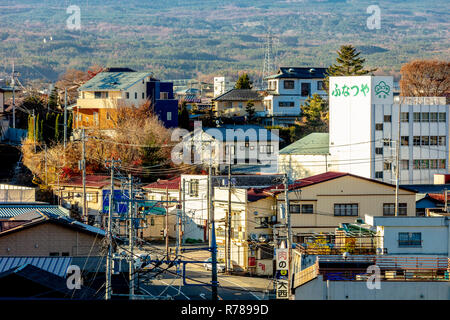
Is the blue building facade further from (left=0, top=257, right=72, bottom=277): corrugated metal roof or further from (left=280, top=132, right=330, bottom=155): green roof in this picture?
(left=0, top=257, right=72, bottom=277): corrugated metal roof

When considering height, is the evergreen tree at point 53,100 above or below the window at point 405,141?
above

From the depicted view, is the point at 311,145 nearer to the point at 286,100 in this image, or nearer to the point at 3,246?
the point at 286,100

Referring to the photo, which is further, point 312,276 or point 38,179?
point 38,179

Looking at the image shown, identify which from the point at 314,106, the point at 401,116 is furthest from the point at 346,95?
the point at 314,106

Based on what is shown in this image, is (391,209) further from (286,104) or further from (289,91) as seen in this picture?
(289,91)

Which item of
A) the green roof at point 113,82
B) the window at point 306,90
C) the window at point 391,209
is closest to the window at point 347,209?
the window at point 391,209

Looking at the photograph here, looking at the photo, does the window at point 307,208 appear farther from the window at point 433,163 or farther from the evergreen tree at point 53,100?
the evergreen tree at point 53,100
